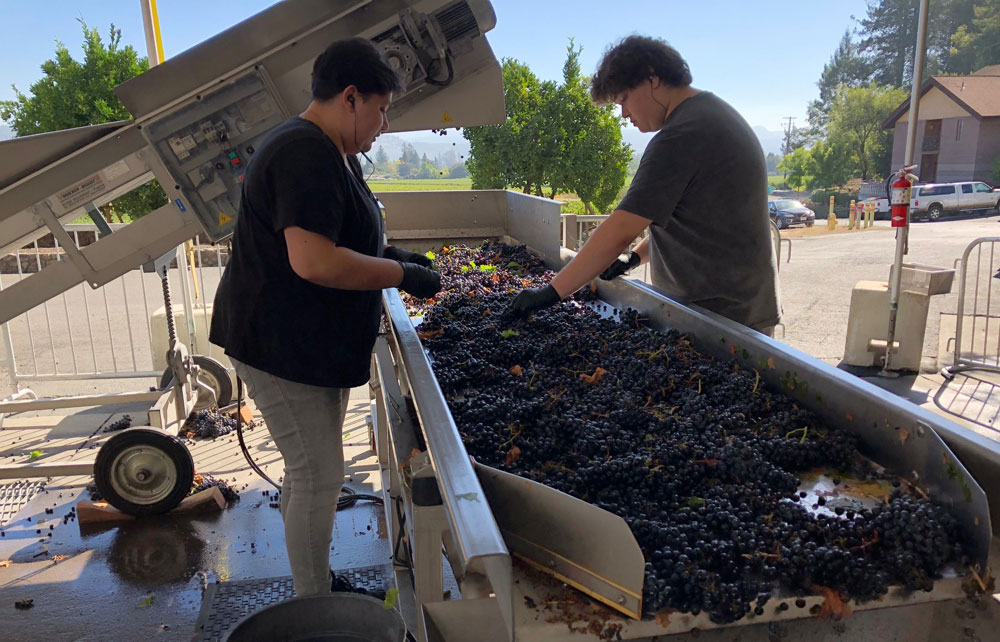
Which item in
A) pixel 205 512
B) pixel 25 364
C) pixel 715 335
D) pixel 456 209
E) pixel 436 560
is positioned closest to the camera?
pixel 436 560

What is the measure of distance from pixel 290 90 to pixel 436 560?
1884 mm

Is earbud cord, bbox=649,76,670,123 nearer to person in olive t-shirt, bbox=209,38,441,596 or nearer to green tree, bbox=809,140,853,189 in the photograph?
person in olive t-shirt, bbox=209,38,441,596

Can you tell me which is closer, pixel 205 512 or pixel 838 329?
pixel 205 512

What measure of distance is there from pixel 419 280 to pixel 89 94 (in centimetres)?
881

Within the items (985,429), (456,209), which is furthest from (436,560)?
(985,429)

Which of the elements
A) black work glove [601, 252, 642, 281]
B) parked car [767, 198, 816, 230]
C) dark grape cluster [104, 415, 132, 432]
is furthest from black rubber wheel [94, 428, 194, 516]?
parked car [767, 198, 816, 230]

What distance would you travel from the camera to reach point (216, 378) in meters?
4.81

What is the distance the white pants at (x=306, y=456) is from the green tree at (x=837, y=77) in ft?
173

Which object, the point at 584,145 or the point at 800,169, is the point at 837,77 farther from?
the point at 584,145

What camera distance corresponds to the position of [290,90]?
256 centimetres

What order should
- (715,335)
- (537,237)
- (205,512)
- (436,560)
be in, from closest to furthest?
(436,560)
(715,335)
(205,512)
(537,237)

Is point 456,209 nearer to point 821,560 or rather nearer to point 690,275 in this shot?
point 690,275

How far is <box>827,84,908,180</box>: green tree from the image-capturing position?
35000 mm

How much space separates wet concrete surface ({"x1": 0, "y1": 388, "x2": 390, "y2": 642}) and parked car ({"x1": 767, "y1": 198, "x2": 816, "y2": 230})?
21.5 meters
